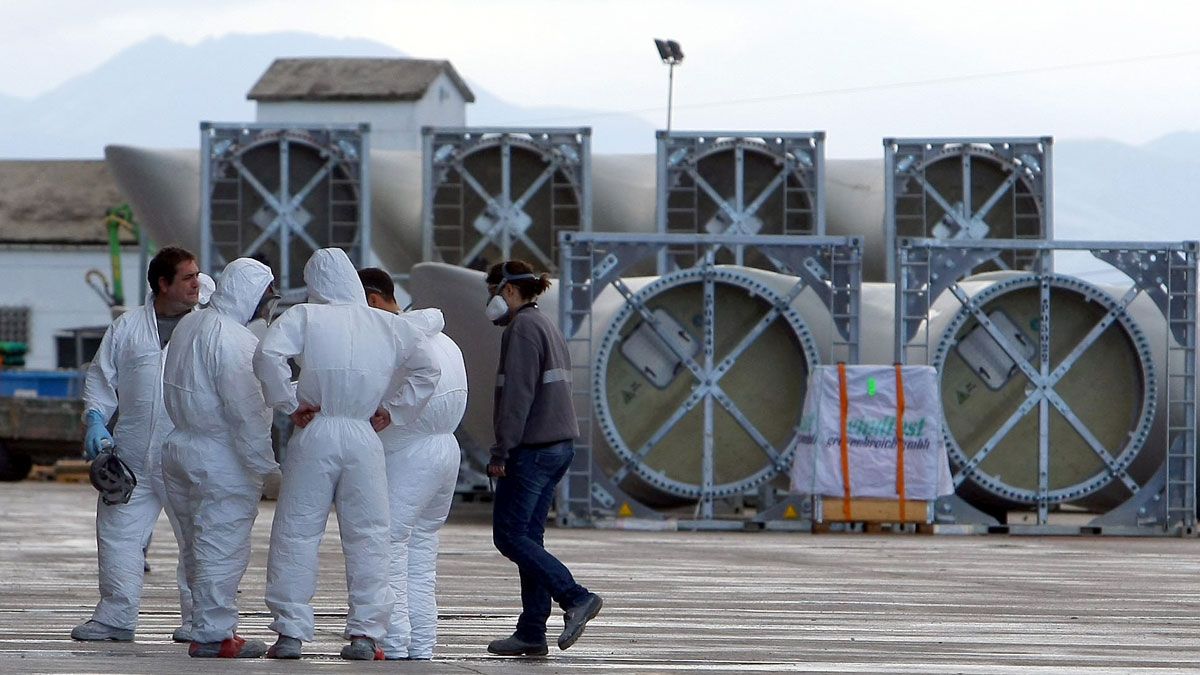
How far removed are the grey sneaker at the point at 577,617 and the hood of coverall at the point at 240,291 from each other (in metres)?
2.19

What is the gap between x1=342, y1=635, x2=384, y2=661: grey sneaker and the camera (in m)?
9.88

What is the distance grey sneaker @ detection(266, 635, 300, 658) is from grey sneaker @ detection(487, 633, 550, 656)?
112 centimetres

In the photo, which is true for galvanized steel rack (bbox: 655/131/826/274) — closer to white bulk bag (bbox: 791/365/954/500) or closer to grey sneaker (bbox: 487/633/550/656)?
white bulk bag (bbox: 791/365/954/500)

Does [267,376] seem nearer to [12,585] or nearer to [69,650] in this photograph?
[69,650]

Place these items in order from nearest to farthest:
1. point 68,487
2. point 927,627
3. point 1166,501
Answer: point 927,627
point 1166,501
point 68,487

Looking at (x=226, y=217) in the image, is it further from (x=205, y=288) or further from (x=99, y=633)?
(x=99, y=633)

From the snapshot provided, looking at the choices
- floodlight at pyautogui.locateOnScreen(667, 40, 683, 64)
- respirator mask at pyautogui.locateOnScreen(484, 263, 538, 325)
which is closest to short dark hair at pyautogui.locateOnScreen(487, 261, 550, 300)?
respirator mask at pyautogui.locateOnScreen(484, 263, 538, 325)

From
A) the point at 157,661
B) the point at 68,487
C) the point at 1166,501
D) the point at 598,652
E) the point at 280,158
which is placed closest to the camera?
the point at 157,661

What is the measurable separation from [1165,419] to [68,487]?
2270 cm

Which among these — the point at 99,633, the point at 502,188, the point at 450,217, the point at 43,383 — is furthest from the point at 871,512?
the point at 43,383

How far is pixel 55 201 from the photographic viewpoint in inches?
3123

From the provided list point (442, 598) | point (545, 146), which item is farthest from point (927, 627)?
point (545, 146)

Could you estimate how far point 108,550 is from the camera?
11109mm

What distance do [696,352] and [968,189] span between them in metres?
6.19
